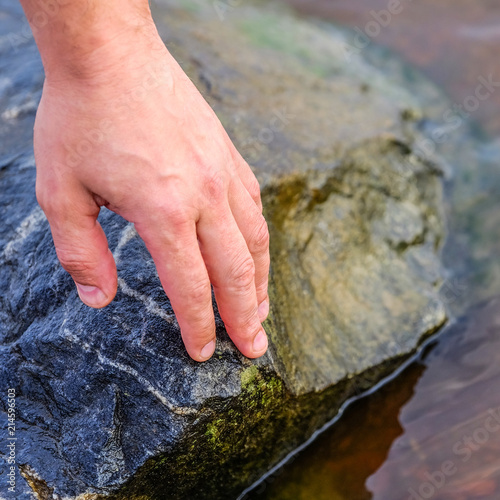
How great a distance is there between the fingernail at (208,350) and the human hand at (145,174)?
11 centimetres

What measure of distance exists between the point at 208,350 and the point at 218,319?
16cm

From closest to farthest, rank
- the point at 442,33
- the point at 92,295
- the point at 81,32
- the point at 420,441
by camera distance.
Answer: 1. the point at 81,32
2. the point at 92,295
3. the point at 420,441
4. the point at 442,33

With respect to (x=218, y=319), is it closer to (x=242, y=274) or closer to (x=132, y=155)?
(x=242, y=274)

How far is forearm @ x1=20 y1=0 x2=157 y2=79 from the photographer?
115 centimetres

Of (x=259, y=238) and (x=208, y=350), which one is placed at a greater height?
(x=259, y=238)

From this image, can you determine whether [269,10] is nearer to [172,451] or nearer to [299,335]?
[299,335]

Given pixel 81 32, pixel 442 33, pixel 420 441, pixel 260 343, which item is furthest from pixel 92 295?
pixel 442 33

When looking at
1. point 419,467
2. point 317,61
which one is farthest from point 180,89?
point 317,61

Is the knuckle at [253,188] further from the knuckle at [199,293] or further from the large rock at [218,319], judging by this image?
the large rock at [218,319]

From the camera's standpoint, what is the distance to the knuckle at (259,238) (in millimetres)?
1437

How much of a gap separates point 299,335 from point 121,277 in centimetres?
71

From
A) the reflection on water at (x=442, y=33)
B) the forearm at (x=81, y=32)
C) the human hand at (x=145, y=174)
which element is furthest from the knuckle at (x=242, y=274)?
the reflection on water at (x=442, y=33)

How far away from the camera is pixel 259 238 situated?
4.75ft

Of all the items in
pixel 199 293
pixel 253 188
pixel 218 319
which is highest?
pixel 253 188
